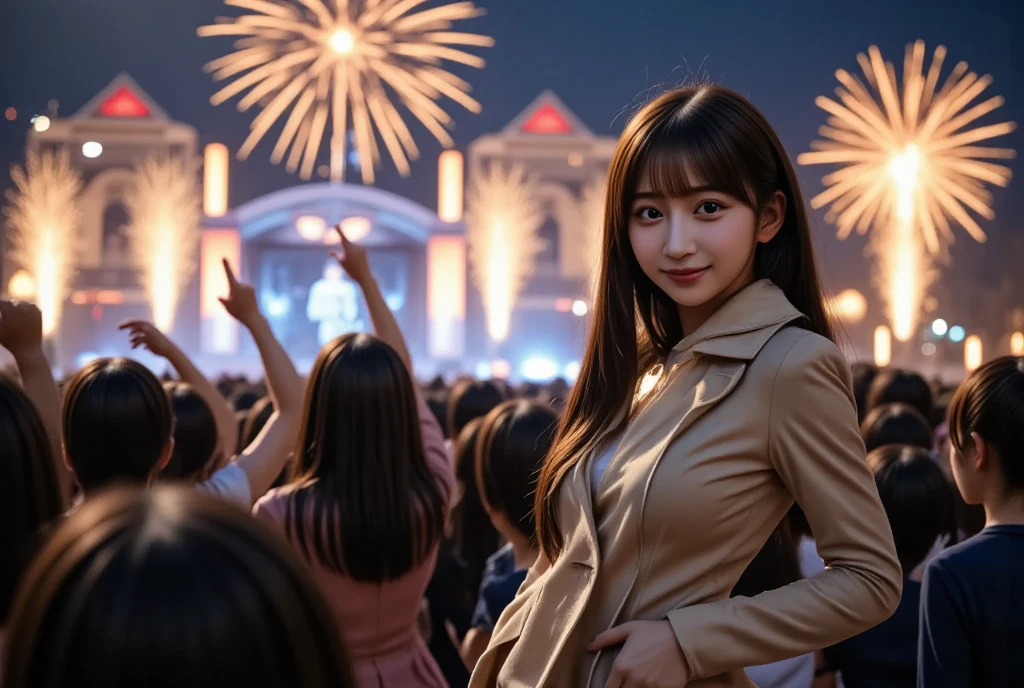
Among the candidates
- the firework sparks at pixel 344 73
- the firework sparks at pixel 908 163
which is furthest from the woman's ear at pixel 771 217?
the firework sparks at pixel 344 73

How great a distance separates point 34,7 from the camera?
2862 centimetres

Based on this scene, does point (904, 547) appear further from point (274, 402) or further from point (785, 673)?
point (274, 402)

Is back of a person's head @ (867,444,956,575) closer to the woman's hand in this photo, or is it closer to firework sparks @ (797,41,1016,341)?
the woman's hand

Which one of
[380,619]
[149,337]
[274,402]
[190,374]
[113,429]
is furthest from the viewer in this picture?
[190,374]

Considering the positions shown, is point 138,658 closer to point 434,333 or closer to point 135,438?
point 135,438

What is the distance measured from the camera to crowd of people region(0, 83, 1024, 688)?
0.84m

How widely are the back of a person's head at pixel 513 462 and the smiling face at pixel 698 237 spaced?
3.68 feet

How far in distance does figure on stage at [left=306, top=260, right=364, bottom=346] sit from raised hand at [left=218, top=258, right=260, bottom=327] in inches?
852

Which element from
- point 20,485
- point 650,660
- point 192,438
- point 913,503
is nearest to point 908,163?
point 913,503

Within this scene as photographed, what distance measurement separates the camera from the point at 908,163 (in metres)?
20.1

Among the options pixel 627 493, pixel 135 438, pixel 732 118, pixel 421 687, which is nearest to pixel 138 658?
pixel 627 493

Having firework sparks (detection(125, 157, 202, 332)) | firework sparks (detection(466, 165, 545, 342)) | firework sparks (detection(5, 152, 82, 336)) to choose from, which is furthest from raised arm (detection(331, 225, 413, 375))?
firework sparks (detection(125, 157, 202, 332))

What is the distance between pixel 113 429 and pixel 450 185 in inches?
985

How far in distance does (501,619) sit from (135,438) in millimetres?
1028
